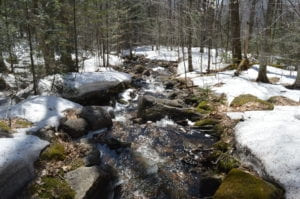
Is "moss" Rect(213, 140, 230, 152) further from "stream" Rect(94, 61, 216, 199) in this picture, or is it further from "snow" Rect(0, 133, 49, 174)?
"snow" Rect(0, 133, 49, 174)

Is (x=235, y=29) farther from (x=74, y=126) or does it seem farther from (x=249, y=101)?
(x=74, y=126)

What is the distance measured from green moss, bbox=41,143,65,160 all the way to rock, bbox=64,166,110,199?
684 mm

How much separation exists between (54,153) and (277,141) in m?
4.78

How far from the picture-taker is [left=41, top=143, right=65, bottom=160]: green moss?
5.27 metres

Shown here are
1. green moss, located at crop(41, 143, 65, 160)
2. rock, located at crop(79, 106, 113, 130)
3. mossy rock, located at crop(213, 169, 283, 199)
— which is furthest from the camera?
rock, located at crop(79, 106, 113, 130)

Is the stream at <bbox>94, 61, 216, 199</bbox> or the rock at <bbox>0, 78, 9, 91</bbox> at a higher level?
the rock at <bbox>0, 78, 9, 91</bbox>

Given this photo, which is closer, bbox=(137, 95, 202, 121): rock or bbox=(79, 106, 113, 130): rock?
bbox=(79, 106, 113, 130): rock

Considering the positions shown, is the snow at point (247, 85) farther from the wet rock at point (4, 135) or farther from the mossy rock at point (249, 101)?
the wet rock at point (4, 135)

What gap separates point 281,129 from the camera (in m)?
5.36

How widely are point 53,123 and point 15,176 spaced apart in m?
2.83

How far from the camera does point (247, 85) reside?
10.1 m

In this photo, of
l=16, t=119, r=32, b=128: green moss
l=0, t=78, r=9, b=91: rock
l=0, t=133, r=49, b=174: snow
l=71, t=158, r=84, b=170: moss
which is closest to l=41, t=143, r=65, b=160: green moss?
l=0, t=133, r=49, b=174: snow

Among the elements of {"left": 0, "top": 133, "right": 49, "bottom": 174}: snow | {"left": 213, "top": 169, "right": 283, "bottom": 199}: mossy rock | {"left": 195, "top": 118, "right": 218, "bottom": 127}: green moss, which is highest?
{"left": 0, "top": 133, "right": 49, "bottom": 174}: snow

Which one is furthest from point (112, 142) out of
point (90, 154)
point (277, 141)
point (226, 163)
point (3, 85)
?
point (3, 85)
